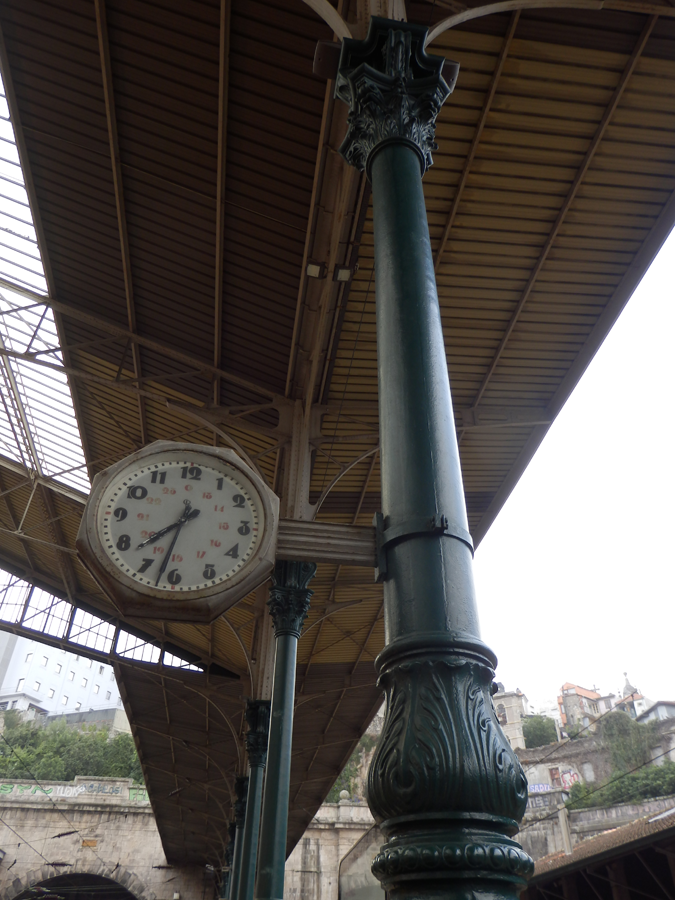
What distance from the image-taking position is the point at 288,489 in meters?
10.3

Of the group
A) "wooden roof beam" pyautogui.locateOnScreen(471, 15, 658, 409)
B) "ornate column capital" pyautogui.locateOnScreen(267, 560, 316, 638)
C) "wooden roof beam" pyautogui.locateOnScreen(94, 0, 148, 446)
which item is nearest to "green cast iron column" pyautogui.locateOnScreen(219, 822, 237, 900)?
"ornate column capital" pyautogui.locateOnScreen(267, 560, 316, 638)

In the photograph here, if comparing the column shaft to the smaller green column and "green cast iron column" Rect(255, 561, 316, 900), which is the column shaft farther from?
the smaller green column

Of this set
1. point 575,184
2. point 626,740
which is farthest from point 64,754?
point 575,184

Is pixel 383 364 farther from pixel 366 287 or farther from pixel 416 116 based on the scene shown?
pixel 366 287

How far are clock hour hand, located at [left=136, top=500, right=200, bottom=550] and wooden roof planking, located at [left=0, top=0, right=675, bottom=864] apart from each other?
553 centimetres

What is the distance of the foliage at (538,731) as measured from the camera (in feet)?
219

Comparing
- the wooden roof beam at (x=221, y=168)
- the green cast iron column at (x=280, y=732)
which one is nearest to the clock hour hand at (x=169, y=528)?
the green cast iron column at (x=280, y=732)

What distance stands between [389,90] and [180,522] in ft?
Answer: 8.62

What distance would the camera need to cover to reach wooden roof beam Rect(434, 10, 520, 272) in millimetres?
7037

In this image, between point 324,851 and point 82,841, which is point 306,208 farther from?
point 82,841

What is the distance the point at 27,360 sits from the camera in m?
12.2

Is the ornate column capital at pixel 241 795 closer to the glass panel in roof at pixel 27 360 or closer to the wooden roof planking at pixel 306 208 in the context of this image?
the wooden roof planking at pixel 306 208

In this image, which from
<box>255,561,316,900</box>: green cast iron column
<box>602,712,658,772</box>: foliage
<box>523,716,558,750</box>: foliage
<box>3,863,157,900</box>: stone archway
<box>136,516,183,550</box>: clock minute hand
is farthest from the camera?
<box>523,716,558,750</box>: foliage

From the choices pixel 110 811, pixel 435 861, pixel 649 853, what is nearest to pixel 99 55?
pixel 435 861
